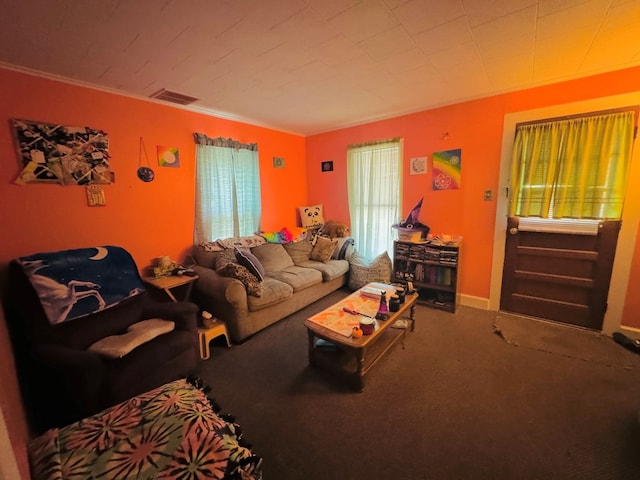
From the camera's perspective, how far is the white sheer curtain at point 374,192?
362 cm

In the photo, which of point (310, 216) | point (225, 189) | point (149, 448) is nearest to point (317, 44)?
point (225, 189)

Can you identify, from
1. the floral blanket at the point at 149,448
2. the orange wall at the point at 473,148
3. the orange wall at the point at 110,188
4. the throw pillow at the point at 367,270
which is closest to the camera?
the floral blanket at the point at 149,448

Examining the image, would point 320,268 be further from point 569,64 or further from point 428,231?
point 569,64

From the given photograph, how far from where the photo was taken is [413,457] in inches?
56.6

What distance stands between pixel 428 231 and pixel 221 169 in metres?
2.74

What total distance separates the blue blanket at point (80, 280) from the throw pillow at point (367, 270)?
8.17 ft

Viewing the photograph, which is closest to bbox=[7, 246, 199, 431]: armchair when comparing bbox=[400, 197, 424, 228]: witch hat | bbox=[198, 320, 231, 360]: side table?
bbox=[198, 320, 231, 360]: side table

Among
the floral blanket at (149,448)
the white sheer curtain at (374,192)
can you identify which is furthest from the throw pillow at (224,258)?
the white sheer curtain at (374,192)

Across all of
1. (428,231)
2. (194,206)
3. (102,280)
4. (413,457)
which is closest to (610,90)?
(428,231)

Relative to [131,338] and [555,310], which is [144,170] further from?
[555,310]

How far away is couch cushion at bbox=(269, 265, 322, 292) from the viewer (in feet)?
10.00

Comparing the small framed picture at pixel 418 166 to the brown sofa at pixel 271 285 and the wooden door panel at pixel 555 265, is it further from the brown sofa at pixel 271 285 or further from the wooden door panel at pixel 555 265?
the wooden door panel at pixel 555 265

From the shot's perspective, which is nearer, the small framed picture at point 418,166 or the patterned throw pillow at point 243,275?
the patterned throw pillow at point 243,275

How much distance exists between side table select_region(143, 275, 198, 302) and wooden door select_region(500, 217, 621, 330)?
11.2 ft
